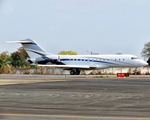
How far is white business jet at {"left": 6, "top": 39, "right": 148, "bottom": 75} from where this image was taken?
5206cm

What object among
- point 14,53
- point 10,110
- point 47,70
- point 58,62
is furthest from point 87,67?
point 14,53

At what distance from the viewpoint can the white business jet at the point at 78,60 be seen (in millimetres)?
52062

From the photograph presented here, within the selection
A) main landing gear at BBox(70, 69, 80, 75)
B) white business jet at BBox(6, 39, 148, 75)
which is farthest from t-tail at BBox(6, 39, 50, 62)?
main landing gear at BBox(70, 69, 80, 75)

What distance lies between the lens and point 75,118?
871 centimetres

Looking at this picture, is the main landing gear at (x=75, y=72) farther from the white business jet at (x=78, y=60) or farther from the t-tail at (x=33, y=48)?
the t-tail at (x=33, y=48)

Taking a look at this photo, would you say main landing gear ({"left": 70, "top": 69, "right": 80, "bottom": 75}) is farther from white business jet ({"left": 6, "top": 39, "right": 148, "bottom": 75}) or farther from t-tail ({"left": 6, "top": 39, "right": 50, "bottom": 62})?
t-tail ({"left": 6, "top": 39, "right": 50, "bottom": 62})


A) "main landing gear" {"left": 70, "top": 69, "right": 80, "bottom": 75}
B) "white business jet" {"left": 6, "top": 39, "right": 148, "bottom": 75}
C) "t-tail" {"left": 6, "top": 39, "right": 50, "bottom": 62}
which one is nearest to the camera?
"white business jet" {"left": 6, "top": 39, "right": 148, "bottom": 75}

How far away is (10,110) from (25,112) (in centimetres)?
76

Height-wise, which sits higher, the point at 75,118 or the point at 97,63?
the point at 97,63

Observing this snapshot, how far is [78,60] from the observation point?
2142 inches

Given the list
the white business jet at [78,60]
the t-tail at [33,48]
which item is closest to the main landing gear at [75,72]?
the white business jet at [78,60]

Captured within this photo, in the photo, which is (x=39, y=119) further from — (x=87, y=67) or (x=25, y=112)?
(x=87, y=67)

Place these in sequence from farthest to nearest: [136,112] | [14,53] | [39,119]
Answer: [14,53], [136,112], [39,119]

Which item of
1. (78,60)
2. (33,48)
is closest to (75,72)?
(78,60)
